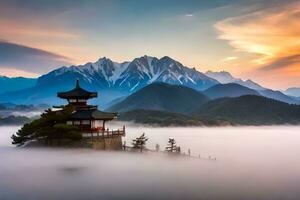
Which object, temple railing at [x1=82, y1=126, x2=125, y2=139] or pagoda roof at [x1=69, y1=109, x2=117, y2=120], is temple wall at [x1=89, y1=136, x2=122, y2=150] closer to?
temple railing at [x1=82, y1=126, x2=125, y2=139]

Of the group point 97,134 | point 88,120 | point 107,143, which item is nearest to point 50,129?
point 88,120

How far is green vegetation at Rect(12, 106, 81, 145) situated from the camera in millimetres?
82188

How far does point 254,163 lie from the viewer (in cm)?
13088

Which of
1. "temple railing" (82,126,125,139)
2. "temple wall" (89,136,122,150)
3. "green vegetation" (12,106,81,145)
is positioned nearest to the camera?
"green vegetation" (12,106,81,145)

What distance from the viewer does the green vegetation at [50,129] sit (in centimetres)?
8219

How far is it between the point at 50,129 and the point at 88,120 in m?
7.33

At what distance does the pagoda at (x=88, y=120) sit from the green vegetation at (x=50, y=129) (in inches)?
62.6

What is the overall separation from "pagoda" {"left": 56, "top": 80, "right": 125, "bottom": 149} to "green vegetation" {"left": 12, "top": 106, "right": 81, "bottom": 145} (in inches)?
62.6

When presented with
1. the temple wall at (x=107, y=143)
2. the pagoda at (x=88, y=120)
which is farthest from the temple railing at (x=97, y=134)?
the temple wall at (x=107, y=143)

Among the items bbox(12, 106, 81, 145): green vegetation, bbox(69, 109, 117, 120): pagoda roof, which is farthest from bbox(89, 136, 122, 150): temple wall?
bbox(69, 109, 117, 120): pagoda roof

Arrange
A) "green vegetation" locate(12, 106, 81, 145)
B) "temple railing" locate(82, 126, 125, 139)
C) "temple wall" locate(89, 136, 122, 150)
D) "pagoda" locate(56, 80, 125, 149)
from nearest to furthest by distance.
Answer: "green vegetation" locate(12, 106, 81, 145) → "temple railing" locate(82, 126, 125, 139) → "temple wall" locate(89, 136, 122, 150) → "pagoda" locate(56, 80, 125, 149)

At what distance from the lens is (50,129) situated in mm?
82500

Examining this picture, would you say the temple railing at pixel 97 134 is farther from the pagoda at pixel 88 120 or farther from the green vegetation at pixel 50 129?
the green vegetation at pixel 50 129

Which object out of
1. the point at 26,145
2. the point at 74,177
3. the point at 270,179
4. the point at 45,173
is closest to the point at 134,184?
the point at 74,177
